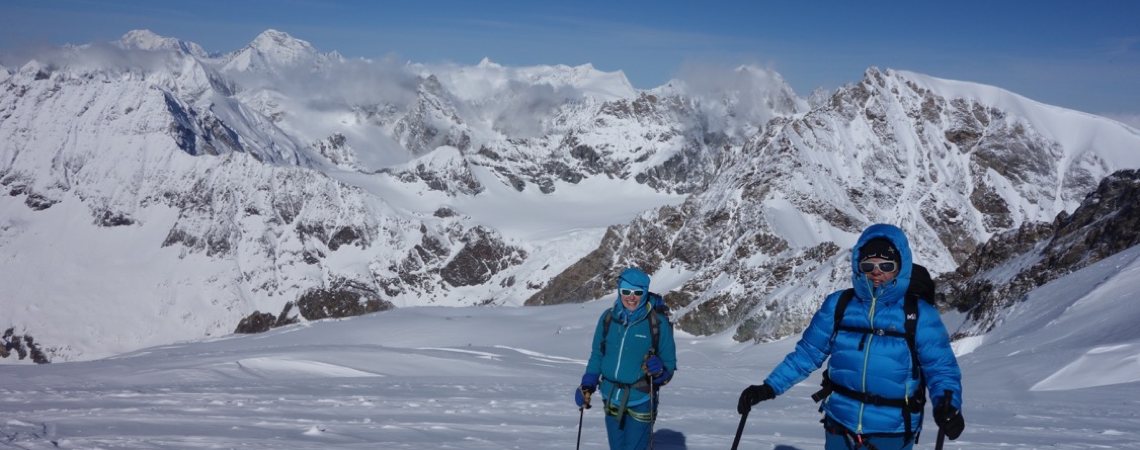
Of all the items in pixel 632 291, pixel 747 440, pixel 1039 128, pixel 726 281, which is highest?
pixel 1039 128

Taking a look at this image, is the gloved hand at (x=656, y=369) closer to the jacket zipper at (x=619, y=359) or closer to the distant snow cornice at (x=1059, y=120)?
the jacket zipper at (x=619, y=359)

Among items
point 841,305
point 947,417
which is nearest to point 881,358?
point 841,305

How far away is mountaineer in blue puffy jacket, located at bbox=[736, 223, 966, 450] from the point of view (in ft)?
22.4

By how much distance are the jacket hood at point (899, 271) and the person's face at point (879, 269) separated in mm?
36

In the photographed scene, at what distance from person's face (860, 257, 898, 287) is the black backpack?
173 mm

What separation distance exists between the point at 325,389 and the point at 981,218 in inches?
3573

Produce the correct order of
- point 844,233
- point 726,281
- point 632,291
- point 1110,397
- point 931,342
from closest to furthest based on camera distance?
1. point 931,342
2. point 632,291
3. point 1110,397
4. point 726,281
5. point 844,233

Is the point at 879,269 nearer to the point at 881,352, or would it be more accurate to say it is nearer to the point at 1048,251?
the point at 881,352

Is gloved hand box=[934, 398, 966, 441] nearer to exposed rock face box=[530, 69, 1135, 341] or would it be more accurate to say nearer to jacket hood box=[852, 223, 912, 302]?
jacket hood box=[852, 223, 912, 302]

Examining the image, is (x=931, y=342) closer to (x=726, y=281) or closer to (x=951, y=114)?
(x=726, y=281)

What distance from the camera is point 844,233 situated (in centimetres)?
8412

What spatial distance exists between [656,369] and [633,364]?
27 centimetres

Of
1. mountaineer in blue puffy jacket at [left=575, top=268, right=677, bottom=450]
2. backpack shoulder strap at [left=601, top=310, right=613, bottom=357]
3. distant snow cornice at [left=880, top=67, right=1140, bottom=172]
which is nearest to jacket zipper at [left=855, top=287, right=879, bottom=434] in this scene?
mountaineer in blue puffy jacket at [left=575, top=268, right=677, bottom=450]

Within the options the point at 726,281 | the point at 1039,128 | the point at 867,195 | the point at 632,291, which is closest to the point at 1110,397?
the point at 632,291
